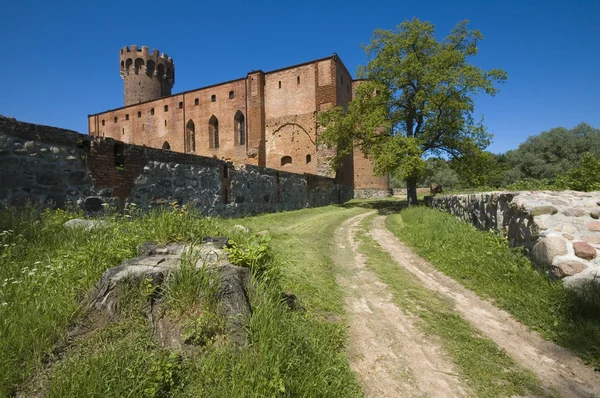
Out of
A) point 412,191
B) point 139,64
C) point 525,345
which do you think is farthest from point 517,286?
point 139,64

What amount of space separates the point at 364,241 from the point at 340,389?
5.37 meters

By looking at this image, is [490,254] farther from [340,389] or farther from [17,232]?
[17,232]

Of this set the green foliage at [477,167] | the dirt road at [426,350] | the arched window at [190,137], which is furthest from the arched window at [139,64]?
the dirt road at [426,350]

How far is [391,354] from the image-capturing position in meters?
2.63

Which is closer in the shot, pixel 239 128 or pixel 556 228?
pixel 556 228

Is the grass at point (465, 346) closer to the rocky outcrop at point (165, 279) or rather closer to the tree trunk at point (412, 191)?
the rocky outcrop at point (165, 279)

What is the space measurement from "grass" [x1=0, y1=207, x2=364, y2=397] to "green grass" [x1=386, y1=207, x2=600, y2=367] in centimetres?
216

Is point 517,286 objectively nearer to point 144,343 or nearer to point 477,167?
point 144,343

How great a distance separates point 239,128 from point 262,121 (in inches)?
171

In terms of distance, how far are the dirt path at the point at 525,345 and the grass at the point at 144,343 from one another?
1.58 metres

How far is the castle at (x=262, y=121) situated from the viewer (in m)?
25.7

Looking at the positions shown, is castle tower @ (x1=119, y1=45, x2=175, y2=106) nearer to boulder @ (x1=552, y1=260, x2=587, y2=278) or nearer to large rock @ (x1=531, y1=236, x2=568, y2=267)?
large rock @ (x1=531, y1=236, x2=568, y2=267)

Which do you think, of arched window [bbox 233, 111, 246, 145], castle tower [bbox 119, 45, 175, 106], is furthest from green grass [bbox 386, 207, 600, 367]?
castle tower [bbox 119, 45, 175, 106]

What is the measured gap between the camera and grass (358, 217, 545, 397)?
2246 mm
